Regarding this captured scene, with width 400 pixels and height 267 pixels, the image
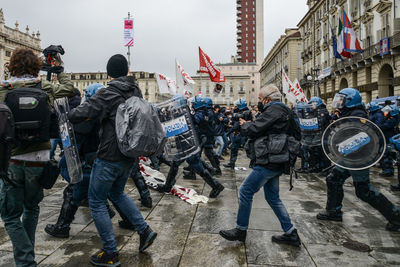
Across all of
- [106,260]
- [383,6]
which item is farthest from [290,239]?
[383,6]

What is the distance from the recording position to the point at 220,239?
3.68 m

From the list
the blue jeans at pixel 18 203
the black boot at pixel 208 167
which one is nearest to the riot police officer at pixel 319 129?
the black boot at pixel 208 167

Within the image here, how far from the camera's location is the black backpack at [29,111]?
2564 mm

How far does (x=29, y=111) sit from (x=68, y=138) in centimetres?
63

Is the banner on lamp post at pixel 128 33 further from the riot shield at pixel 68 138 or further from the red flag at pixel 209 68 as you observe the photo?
the riot shield at pixel 68 138

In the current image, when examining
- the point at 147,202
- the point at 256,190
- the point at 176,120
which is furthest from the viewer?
the point at 147,202

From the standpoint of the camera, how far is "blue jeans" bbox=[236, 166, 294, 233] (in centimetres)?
354

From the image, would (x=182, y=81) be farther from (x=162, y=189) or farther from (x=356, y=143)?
(x=356, y=143)

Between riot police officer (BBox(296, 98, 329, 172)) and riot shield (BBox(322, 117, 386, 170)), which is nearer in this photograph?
riot shield (BBox(322, 117, 386, 170))

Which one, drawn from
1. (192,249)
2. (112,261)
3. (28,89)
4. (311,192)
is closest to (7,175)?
(28,89)

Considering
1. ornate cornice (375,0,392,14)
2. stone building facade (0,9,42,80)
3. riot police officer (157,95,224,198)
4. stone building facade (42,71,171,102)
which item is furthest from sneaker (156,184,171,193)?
stone building facade (42,71,171,102)

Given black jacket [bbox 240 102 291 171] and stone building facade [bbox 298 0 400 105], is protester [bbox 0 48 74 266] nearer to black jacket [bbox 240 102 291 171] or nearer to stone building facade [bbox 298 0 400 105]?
black jacket [bbox 240 102 291 171]

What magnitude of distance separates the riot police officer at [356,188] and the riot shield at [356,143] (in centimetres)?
16

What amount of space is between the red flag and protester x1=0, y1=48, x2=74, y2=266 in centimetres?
993
